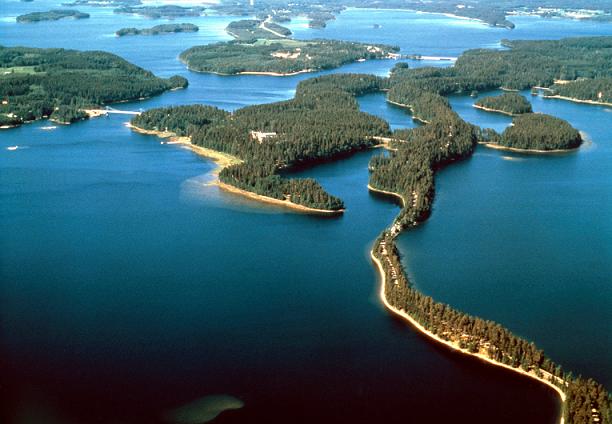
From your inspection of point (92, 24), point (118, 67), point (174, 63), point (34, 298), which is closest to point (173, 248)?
point (34, 298)

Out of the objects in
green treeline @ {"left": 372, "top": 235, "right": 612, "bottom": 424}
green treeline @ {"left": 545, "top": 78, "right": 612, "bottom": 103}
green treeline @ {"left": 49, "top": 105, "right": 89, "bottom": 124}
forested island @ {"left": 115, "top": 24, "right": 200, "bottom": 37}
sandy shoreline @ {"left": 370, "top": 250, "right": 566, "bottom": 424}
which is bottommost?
sandy shoreline @ {"left": 370, "top": 250, "right": 566, "bottom": 424}

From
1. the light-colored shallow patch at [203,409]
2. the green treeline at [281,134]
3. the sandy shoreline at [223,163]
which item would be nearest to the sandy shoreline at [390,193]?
the green treeline at [281,134]

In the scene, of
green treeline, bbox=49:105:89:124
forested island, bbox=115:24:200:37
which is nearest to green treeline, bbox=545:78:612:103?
green treeline, bbox=49:105:89:124

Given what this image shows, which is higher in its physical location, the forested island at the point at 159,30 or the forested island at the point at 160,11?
the forested island at the point at 160,11

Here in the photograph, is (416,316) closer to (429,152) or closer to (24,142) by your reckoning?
(429,152)

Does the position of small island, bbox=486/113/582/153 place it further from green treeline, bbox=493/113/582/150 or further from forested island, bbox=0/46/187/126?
forested island, bbox=0/46/187/126

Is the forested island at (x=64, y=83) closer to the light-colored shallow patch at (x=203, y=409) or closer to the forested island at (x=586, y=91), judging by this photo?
the forested island at (x=586, y=91)

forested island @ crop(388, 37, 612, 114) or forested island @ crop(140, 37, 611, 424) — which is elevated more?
forested island @ crop(388, 37, 612, 114)

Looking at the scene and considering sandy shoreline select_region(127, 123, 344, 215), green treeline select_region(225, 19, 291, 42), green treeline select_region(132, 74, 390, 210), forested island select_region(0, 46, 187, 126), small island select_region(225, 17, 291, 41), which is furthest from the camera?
small island select_region(225, 17, 291, 41)
